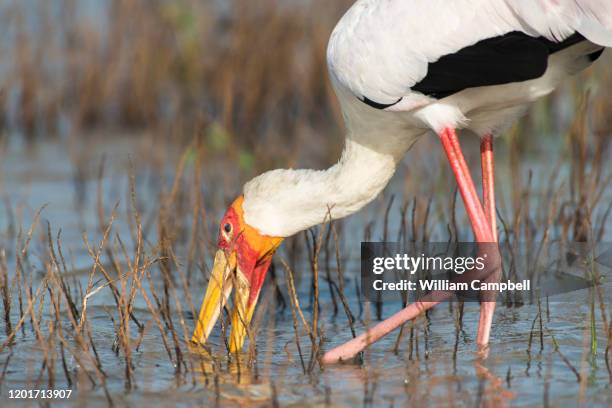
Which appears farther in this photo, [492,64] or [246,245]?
[246,245]

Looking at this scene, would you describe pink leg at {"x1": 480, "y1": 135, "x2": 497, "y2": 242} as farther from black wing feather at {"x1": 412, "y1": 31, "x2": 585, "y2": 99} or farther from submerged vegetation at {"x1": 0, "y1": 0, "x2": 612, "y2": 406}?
black wing feather at {"x1": 412, "y1": 31, "x2": 585, "y2": 99}

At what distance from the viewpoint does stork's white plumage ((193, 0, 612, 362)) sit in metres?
5.09

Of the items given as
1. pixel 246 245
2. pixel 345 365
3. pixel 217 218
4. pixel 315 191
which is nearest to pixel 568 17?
pixel 315 191

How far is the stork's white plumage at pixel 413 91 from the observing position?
5090mm

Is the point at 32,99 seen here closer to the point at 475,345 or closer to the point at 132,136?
the point at 132,136

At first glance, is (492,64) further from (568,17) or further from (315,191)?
(315,191)

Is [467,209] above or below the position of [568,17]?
below

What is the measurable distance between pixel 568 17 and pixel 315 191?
1.52m

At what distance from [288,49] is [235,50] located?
49 centimetres

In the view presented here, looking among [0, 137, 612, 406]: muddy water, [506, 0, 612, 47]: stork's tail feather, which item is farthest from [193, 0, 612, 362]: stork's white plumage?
[0, 137, 612, 406]: muddy water

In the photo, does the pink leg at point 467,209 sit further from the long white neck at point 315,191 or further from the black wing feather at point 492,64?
the long white neck at point 315,191

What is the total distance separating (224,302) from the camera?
5.27 meters

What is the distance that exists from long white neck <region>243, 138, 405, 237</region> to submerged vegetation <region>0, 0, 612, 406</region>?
264 mm

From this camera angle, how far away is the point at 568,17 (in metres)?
4.99
